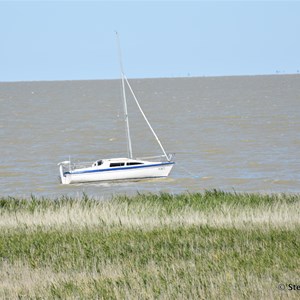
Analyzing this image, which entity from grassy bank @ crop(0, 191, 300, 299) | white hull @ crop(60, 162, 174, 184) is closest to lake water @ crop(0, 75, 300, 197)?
white hull @ crop(60, 162, 174, 184)

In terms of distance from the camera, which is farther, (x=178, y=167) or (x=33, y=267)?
(x=178, y=167)

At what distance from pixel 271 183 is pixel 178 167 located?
8.90 metres

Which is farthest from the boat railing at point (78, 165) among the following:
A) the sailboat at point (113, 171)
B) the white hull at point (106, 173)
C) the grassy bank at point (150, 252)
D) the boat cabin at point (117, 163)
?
the grassy bank at point (150, 252)

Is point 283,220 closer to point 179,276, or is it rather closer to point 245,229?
point 245,229

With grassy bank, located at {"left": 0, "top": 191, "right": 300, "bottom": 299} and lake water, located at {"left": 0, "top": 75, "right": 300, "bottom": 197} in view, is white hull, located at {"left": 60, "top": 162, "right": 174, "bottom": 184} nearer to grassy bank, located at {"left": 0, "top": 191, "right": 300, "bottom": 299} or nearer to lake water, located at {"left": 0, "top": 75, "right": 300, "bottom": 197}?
lake water, located at {"left": 0, "top": 75, "right": 300, "bottom": 197}

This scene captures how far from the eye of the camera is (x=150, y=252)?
12.8m

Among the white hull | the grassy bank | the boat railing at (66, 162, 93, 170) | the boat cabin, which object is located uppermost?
the boat railing at (66, 162, 93, 170)

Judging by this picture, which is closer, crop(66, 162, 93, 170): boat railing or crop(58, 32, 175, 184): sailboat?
crop(58, 32, 175, 184): sailboat

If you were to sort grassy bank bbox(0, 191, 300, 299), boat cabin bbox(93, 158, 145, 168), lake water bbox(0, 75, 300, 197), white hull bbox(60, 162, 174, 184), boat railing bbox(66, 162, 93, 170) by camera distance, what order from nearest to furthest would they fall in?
grassy bank bbox(0, 191, 300, 299) → lake water bbox(0, 75, 300, 197) → white hull bbox(60, 162, 174, 184) → boat cabin bbox(93, 158, 145, 168) → boat railing bbox(66, 162, 93, 170)

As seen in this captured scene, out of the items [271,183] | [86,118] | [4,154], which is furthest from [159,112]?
[271,183]

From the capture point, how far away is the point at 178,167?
4853 cm

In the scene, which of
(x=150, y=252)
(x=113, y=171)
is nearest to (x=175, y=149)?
(x=113, y=171)

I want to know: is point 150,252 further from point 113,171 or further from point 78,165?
point 78,165

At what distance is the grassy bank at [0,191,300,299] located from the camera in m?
10.2
